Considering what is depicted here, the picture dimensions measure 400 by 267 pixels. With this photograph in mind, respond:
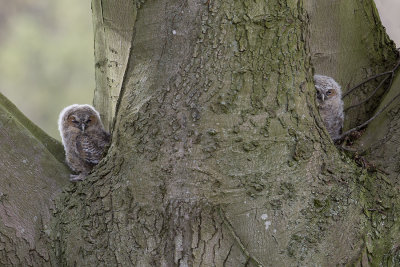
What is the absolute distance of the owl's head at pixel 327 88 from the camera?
3508 mm

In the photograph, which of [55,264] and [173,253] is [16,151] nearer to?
[55,264]

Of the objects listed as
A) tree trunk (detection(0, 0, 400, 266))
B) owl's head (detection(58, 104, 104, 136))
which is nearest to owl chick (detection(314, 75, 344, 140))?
tree trunk (detection(0, 0, 400, 266))

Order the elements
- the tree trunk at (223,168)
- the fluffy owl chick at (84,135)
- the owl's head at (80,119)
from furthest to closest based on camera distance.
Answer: the owl's head at (80,119) → the fluffy owl chick at (84,135) → the tree trunk at (223,168)

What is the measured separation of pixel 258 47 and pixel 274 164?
514mm

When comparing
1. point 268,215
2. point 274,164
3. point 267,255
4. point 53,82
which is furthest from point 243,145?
point 53,82

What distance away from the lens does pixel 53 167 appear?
2.70 metres

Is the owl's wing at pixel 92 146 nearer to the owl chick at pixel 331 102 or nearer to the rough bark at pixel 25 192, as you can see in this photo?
the rough bark at pixel 25 192

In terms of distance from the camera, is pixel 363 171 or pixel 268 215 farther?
pixel 363 171

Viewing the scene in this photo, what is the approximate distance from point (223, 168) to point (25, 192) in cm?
91

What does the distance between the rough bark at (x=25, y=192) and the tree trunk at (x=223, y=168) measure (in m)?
0.06

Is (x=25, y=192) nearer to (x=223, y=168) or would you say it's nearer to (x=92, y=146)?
(x=223, y=168)

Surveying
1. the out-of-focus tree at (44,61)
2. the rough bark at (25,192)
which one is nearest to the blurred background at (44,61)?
the out-of-focus tree at (44,61)

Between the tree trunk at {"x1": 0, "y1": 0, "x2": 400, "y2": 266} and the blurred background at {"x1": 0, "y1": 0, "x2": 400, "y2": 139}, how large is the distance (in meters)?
8.32

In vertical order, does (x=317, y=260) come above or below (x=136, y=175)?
below
